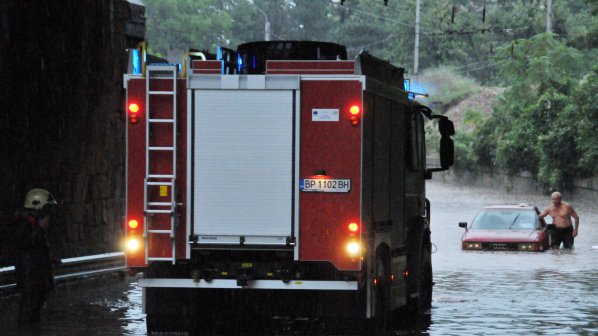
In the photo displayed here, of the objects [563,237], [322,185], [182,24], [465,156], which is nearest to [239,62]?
[322,185]

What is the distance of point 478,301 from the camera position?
2078 centimetres

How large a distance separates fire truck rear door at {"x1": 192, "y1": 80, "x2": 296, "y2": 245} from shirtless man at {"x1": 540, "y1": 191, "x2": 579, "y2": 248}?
2270cm

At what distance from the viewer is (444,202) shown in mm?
73875

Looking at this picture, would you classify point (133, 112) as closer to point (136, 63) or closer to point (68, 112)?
point (136, 63)

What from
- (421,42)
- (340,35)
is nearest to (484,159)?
(421,42)

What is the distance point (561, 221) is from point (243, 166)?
23.2m

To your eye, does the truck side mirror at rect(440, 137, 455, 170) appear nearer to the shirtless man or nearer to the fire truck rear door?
the fire truck rear door

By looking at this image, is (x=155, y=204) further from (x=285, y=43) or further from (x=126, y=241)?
(x=285, y=43)

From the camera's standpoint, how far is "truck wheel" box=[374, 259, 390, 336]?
50.0 ft

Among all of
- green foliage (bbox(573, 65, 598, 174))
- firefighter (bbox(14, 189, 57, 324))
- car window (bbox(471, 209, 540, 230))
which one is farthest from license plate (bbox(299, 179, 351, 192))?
green foliage (bbox(573, 65, 598, 174))

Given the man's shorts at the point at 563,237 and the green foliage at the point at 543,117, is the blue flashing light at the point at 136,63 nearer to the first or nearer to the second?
the man's shorts at the point at 563,237

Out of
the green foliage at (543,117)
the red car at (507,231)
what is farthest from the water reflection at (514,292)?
the green foliage at (543,117)

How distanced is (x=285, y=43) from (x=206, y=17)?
110 m

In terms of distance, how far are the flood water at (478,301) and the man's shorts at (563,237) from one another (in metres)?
0.95
